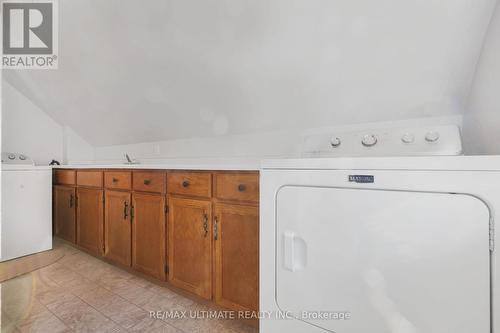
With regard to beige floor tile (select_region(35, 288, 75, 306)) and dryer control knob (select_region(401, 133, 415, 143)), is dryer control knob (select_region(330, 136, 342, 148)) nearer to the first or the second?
dryer control knob (select_region(401, 133, 415, 143))

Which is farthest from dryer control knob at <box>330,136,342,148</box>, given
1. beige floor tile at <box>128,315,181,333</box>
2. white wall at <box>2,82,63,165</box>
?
white wall at <box>2,82,63,165</box>

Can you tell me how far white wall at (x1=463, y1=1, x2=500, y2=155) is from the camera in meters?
1.02

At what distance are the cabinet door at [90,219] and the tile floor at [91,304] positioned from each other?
0.23 m

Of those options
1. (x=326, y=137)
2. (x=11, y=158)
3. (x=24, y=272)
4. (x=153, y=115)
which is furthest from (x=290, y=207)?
(x=11, y=158)

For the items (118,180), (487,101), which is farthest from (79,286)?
(487,101)

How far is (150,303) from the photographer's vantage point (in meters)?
1.62

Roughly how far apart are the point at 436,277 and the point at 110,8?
2488 mm

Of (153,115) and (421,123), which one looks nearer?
(421,123)

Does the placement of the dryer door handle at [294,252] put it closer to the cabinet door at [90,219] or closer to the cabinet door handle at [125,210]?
the cabinet door handle at [125,210]

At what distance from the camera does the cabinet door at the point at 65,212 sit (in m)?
2.53

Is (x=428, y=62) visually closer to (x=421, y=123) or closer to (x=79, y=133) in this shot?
(x=421, y=123)

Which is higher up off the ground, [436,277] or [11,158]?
[11,158]

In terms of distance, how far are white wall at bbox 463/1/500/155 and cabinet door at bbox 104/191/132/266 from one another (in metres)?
2.31

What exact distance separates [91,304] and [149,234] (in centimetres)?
57
